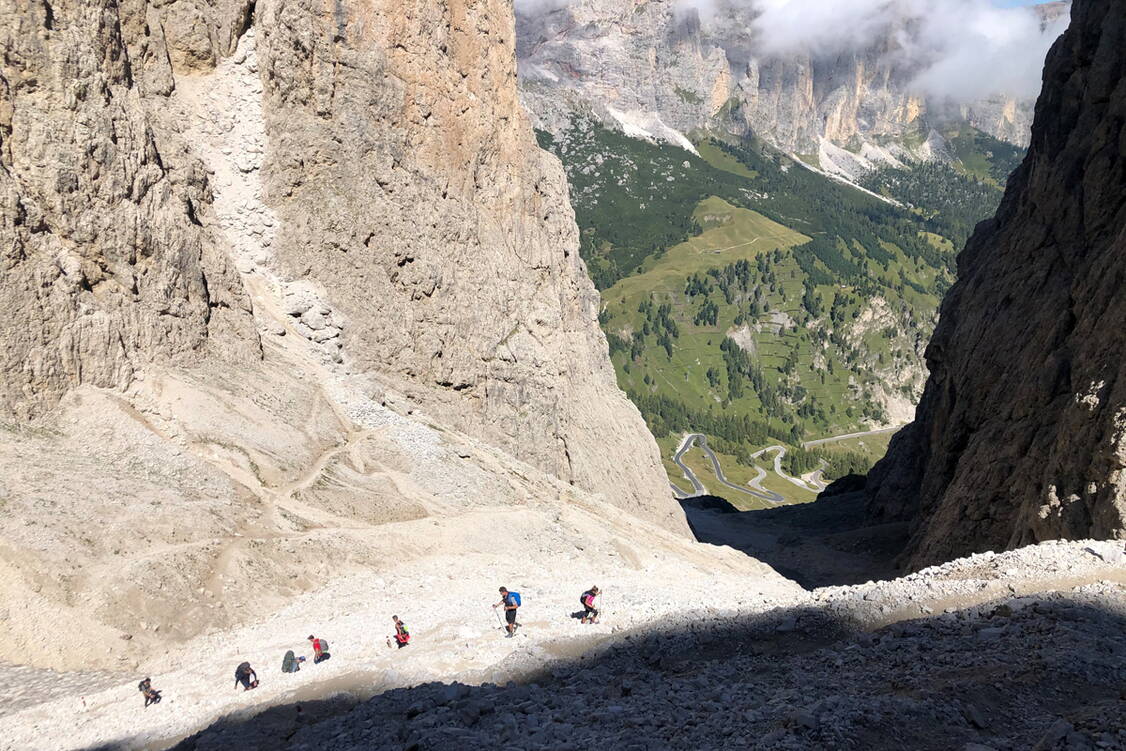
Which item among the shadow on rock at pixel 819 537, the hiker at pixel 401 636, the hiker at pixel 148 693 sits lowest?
the shadow on rock at pixel 819 537

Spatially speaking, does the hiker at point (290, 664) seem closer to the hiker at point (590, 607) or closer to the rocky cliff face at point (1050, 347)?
the hiker at point (590, 607)

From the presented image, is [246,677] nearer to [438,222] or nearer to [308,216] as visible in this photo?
[308,216]

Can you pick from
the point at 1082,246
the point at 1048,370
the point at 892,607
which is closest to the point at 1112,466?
the point at 1048,370

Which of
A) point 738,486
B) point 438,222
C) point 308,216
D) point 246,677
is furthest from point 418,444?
point 738,486

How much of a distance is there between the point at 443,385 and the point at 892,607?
3571cm

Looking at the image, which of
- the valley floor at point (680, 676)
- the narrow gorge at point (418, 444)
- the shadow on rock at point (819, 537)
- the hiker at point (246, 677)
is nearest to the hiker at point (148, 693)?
the valley floor at point (680, 676)

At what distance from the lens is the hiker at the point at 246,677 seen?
853 inches

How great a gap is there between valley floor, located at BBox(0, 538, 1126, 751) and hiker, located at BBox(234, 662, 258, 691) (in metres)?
0.33

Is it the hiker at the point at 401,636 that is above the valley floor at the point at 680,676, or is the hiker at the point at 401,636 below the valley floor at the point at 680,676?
below

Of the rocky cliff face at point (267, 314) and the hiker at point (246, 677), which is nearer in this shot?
the hiker at point (246, 677)

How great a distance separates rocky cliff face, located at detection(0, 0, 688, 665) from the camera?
94.3 ft

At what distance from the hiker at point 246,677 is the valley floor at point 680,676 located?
33 centimetres

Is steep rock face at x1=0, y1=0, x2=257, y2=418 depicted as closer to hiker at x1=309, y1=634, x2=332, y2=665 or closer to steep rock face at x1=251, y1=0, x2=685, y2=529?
steep rock face at x1=251, y1=0, x2=685, y2=529

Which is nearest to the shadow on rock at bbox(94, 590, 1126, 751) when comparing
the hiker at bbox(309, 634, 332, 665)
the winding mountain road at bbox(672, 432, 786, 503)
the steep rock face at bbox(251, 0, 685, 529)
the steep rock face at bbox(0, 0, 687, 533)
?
the hiker at bbox(309, 634, 332, 665)
